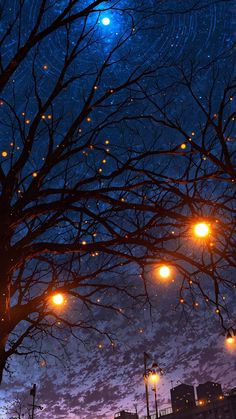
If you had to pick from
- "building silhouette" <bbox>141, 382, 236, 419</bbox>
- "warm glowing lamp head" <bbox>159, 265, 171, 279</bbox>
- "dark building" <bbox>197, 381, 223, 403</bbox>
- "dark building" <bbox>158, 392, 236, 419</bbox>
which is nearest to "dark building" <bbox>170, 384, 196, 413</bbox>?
"dark building" <bbox>197, 381, 223, 403</bbox>

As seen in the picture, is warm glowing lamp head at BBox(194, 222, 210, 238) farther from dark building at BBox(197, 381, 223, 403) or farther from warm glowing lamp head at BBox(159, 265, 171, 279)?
dark building at BBox(197, 381, 223, 403)

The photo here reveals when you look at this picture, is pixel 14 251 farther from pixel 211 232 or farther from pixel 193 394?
pixel 193 394

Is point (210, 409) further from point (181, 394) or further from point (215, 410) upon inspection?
point (181, 394)

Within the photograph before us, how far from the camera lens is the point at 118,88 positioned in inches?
232

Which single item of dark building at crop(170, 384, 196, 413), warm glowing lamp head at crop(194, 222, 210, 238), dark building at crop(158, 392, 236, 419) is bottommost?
warm glowing lamp head at crop(194, 222, 210, 238)

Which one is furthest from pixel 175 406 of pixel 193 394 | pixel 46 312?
pixel 46 312

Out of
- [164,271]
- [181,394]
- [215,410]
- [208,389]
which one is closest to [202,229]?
[164,271]

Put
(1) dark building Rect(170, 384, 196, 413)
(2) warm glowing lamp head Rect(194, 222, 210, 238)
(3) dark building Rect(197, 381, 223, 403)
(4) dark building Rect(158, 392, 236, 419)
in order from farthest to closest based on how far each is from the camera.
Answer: (1) dark building Rect(170, 384, 196, 413), (3) dark building Rect(197, 381, 223, 403), (4) dark building Rect(158, 392, 236, 419), (2) warm glowing lamp head Rect(194, 222, 210, 238)

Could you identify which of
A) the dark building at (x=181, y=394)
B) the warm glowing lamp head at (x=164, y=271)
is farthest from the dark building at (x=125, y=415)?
the warm glowing lamp head at (x=164, y=271)

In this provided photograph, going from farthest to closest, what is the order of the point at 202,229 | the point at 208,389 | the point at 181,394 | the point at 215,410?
1. the point at 181,394
2. the point at 208,389
3. the point at 215,410
4. the point at 202,229

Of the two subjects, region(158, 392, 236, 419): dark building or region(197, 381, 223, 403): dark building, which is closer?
region(158, 392, 236, 419): dark building

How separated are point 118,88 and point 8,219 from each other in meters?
2.72

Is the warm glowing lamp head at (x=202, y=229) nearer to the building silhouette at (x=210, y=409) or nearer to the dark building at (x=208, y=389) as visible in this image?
the building silhouette at (x=210, y=409)

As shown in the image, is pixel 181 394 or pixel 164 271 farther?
pixel 181 394
